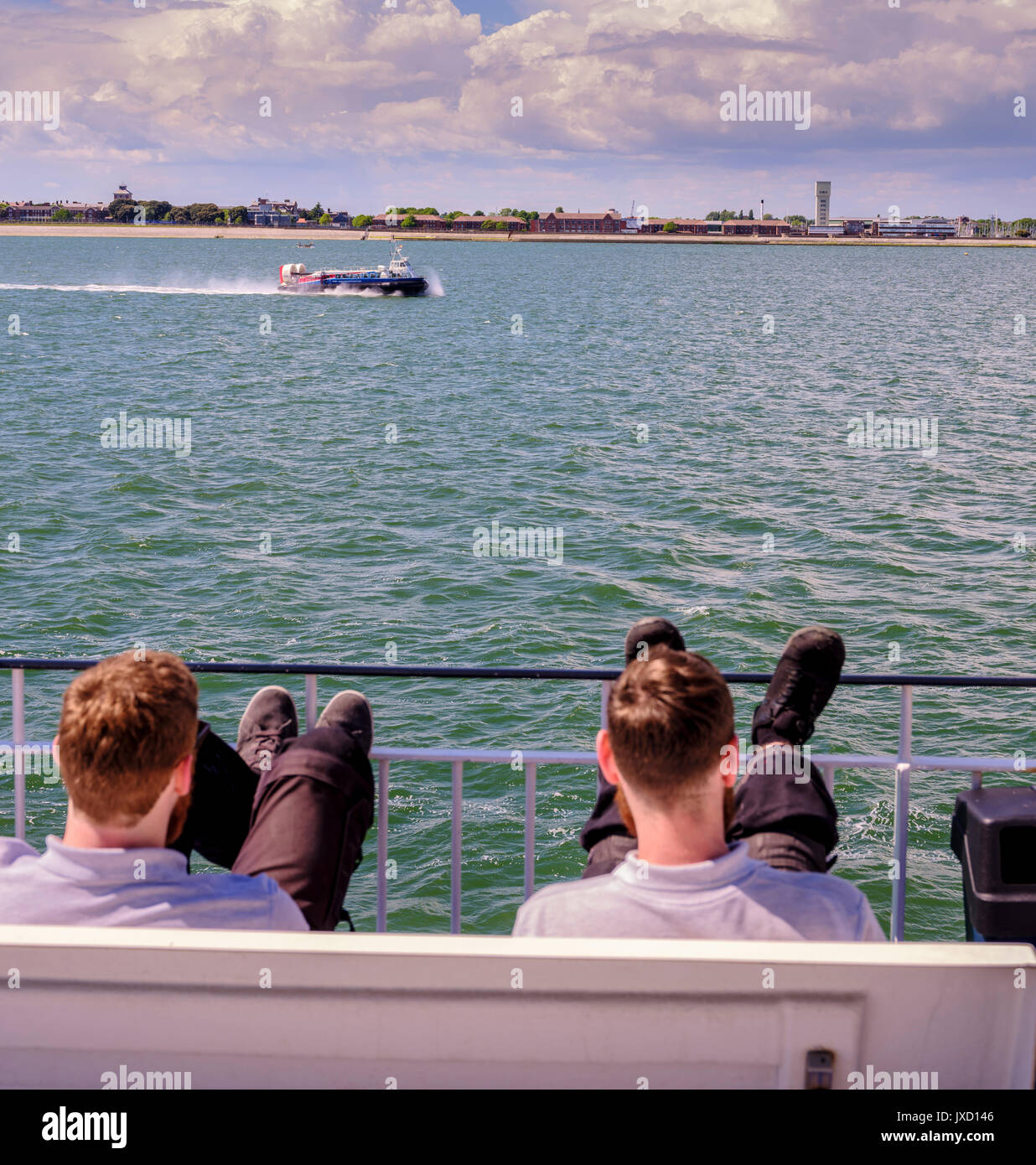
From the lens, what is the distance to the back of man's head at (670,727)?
7.43ft

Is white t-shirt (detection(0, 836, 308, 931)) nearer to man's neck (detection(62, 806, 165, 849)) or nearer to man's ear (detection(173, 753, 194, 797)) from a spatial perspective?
man's neck (detection(62, 806, 165, 849))

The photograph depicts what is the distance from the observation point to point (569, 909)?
2420 millimetres

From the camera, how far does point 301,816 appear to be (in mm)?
2953

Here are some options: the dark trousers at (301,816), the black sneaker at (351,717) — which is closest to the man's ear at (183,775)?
the dark trousers at (301,816)

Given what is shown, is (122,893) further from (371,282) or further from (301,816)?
(371,282)

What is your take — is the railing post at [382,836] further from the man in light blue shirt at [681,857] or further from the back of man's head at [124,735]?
the back of man's head at [124,735]

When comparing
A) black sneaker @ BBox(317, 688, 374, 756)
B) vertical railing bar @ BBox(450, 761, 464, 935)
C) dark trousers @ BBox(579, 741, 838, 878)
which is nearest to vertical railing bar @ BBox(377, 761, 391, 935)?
vertical railing bar @ BBox(450, 761, 464, 935)
